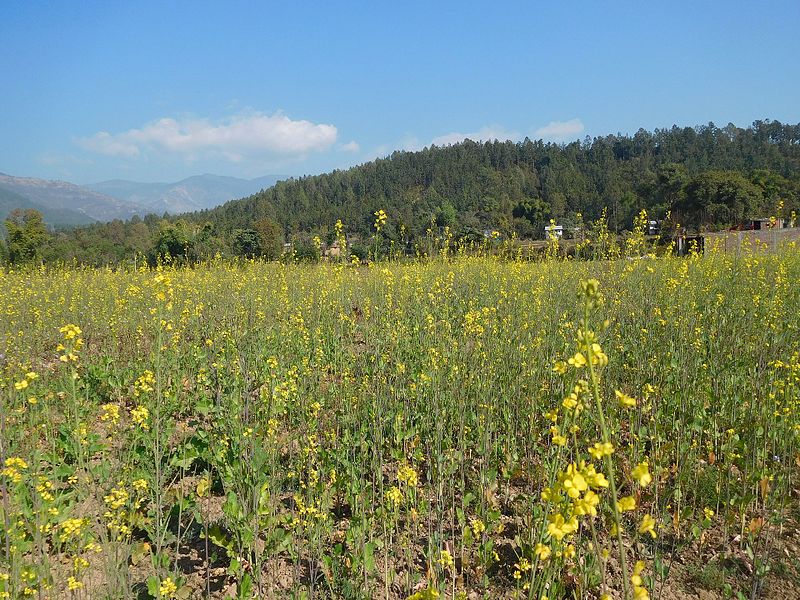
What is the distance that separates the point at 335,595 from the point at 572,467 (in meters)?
1.61

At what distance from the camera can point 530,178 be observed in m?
76.0

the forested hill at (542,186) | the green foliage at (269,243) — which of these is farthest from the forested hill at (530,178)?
the green foliage at (269,243)

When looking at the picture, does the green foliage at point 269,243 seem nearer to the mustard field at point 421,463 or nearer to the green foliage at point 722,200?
the mustard field at point 421,463

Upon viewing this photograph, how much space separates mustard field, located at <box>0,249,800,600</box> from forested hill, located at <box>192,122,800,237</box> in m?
42.2

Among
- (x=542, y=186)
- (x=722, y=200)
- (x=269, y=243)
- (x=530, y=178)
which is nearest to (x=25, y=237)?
(x=269, y=243)

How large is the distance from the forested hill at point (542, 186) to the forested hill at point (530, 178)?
18cm

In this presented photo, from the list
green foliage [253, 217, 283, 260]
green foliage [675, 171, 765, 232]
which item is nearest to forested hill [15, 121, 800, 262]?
green foliage [675, 171, 765, 232]

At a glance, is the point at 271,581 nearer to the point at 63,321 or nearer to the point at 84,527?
the point at 84,527

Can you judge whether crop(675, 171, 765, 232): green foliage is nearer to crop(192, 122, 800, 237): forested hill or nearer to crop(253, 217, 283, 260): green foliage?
crop(192, 122, 800, 237): forested hill

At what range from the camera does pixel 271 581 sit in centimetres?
242

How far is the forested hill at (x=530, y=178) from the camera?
55.1m

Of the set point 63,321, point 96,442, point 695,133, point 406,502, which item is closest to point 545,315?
point 406,502

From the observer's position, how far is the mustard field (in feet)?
6.94

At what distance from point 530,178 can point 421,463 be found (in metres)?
78.0
